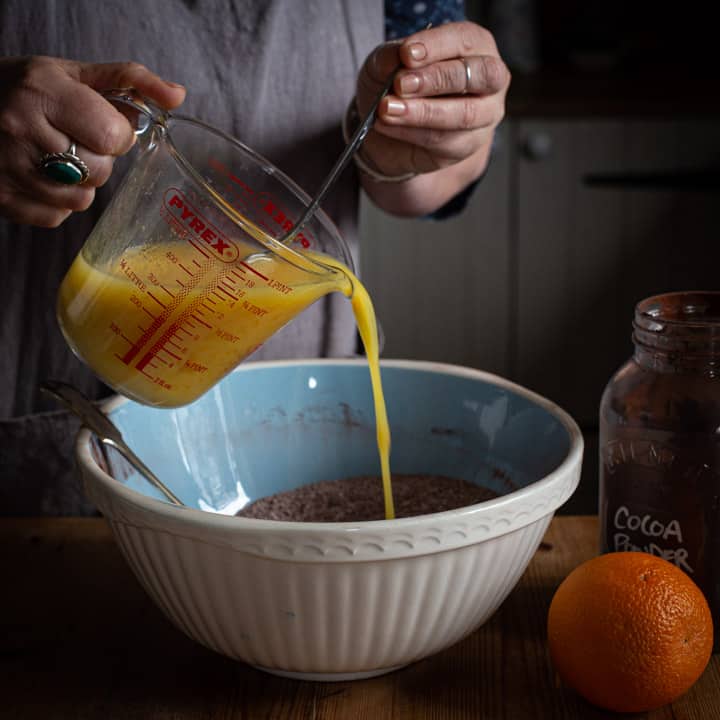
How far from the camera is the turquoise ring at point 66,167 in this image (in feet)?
2.63

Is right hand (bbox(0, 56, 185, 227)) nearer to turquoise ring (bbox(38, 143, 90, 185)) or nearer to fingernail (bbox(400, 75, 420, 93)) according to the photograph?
turquoise ring (bbox(38, 143, 90, 185))

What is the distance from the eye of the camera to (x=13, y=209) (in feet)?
2.84

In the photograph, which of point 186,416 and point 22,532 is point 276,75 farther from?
point 22,532

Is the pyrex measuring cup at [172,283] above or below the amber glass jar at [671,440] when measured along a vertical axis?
above

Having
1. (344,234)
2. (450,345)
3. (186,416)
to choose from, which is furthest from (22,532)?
(450,345)

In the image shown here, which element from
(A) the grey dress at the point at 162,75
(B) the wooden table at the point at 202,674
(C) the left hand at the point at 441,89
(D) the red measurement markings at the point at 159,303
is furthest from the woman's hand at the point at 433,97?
(B) the wooden table at the point at 202,674

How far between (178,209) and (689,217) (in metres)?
2.04

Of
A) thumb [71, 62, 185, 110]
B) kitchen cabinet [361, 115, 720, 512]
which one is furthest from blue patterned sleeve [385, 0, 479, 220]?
kitchen cabinet [361, 115, 720, 512]

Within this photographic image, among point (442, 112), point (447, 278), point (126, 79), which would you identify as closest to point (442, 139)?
point (442, 112)

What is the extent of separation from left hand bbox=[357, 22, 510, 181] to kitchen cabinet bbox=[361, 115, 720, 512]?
1489mm

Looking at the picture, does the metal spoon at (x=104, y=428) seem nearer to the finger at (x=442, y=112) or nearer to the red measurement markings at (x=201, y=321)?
the red measurement markings at (x=201, y=321)

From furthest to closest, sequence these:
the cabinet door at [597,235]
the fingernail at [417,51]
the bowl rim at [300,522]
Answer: the cabinet door at [597,235] → the fingernail at [417,51] → the bowl rim at [300,522]

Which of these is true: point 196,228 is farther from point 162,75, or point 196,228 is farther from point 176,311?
point 162,75

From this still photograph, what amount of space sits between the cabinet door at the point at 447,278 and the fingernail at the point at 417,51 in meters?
1.62
